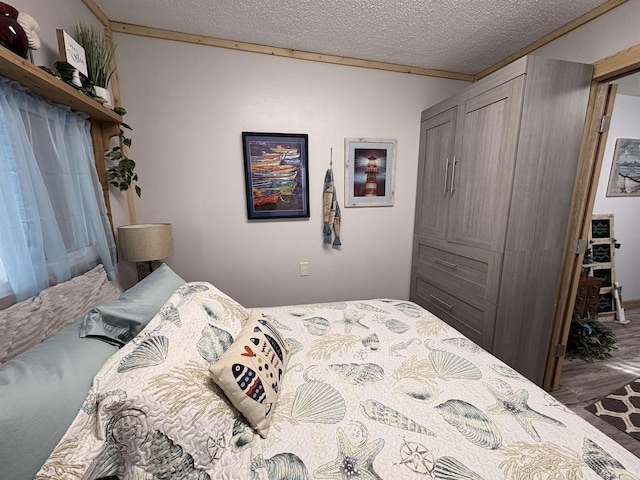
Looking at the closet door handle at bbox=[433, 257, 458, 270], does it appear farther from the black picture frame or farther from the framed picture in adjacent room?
the framed picture in adjacent room

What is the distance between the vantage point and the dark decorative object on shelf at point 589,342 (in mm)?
2205

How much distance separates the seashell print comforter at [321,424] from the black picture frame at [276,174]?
120cm

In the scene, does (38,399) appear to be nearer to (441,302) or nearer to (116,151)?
(116,151)

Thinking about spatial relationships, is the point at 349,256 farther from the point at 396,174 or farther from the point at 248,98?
the point at 248,98

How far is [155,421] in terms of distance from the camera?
0.64 meters

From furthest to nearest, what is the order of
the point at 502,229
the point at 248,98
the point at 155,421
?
the point at 248,98
the point at 502,229
the point at 155,421

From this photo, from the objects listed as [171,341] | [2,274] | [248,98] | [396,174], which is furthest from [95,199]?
[396,174]

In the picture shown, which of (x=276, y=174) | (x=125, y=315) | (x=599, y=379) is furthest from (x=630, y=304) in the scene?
(x=125, y=315)

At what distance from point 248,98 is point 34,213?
154 centimetres

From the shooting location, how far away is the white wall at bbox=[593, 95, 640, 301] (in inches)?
107

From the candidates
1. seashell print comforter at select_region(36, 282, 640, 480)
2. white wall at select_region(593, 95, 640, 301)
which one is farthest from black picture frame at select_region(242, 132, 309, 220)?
white wall at select_region(593, 95, 640, 301)

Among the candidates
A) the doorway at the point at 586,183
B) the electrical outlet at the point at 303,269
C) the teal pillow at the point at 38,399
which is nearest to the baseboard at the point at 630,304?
the doorway at the point at 586,183

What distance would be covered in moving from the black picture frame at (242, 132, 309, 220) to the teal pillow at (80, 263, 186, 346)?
113cm

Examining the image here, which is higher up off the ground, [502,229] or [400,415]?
[502,229]
